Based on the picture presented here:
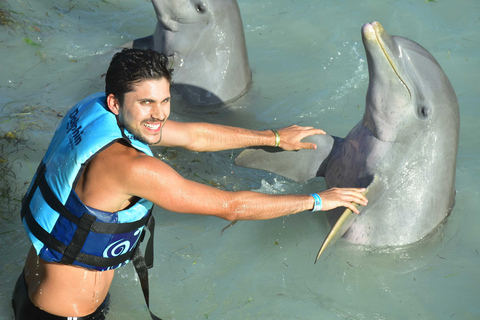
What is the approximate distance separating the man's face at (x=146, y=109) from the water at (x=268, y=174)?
4.95 feet

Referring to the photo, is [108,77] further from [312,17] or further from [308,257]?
[312,17]

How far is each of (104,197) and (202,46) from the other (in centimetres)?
352

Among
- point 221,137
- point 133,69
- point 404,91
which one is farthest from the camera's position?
point 221,137

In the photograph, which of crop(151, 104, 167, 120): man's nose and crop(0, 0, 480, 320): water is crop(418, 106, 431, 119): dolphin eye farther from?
crop(151, 104, 167, 120): man's nose

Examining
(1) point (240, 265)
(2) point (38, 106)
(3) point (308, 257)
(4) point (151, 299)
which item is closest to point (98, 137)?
(4) point (151, 299)

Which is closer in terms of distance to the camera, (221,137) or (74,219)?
(74,219)

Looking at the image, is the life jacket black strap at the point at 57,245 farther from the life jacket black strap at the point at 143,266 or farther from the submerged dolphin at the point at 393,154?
the submerged dolphin at the point at 393,154

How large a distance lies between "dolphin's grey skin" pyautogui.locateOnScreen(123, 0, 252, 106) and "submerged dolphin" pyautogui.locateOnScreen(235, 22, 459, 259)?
1805 mm

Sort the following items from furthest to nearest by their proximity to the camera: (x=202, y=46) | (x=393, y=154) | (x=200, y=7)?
(x=202, y=46) → (x=200, y=7) → (x=393, y=154)

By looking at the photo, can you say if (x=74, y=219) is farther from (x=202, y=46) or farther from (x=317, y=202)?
(x=202, y=46)

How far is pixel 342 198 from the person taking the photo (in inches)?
162

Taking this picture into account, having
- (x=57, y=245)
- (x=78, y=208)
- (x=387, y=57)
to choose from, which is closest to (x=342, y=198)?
(x=387, y=57)

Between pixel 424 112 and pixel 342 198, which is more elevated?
pixel 424 112

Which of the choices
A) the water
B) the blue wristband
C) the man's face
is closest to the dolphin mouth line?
the blue wristband
